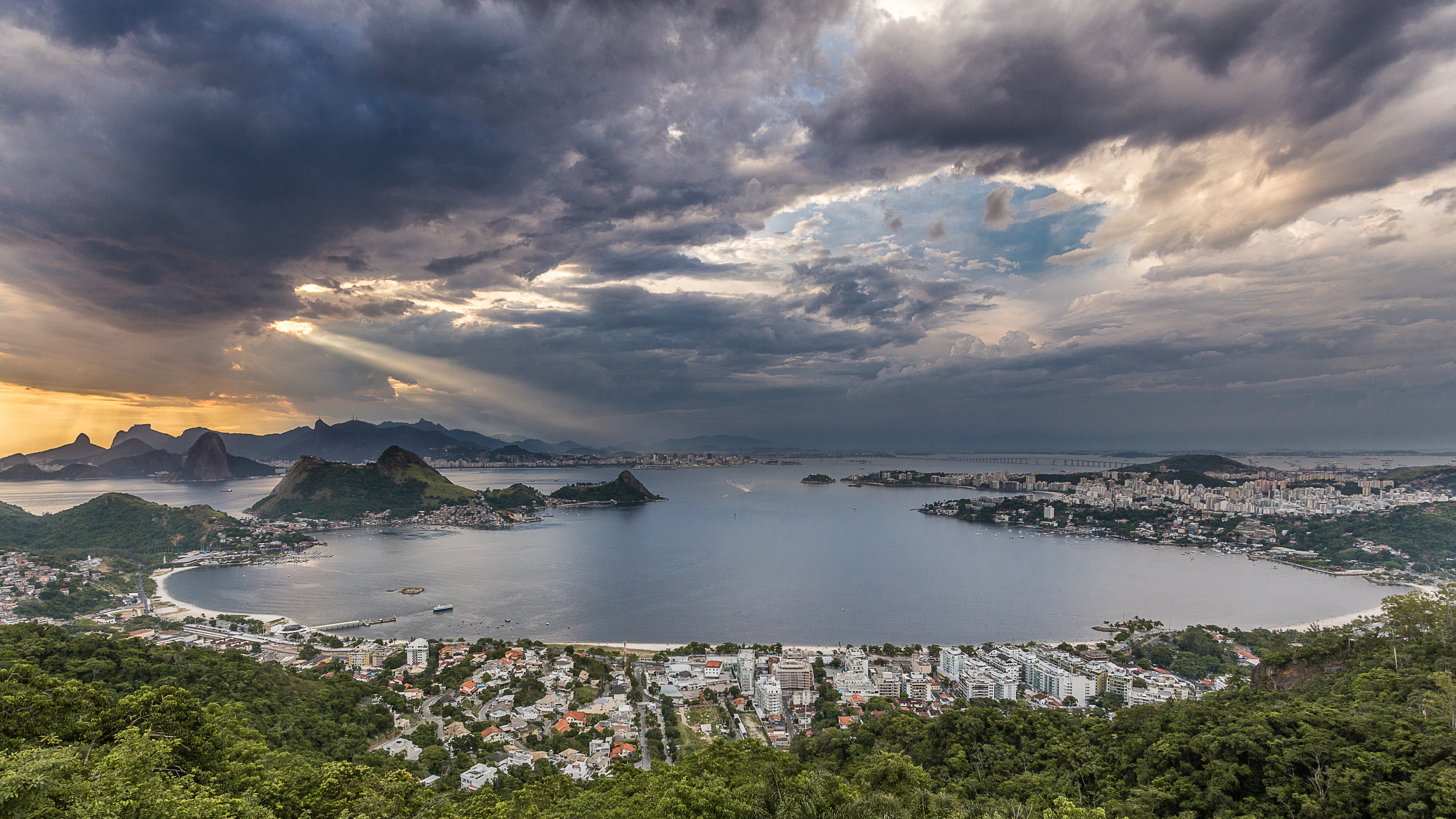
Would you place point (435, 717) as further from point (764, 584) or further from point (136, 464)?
point (136, 464)

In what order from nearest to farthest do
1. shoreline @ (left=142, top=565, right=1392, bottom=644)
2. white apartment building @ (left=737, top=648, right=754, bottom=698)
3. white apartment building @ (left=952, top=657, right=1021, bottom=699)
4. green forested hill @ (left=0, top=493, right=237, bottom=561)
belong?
white apartment building @ (left=952, top=657, right=1021, bottom=699)
white apartment building @ (left=737, top=648, right=754, bottom=698)
shoreline @ (left=142, top=565, right=1392, bottom=644)
green forested hill @ (left=0, top=493, right=237, bottom=561)

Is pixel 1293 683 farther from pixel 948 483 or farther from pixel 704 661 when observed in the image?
pixel 948 483

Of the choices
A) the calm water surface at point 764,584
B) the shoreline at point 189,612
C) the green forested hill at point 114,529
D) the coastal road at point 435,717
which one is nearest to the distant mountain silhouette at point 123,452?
the calm water surface at point 764,584

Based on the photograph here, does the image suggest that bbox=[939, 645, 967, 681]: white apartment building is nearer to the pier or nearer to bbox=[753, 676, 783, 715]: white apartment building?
bbox=[753, 676, 783, 715]: white apartment building

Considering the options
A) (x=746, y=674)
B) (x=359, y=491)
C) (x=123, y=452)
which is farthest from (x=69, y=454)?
(x=746, y=674)

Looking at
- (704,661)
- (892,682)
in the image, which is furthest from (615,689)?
(892,682)

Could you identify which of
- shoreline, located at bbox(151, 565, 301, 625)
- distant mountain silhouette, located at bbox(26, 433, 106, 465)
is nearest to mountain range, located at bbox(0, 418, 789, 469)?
distant mountain silhouette, located at bbox(26, 433, 106, 465)
